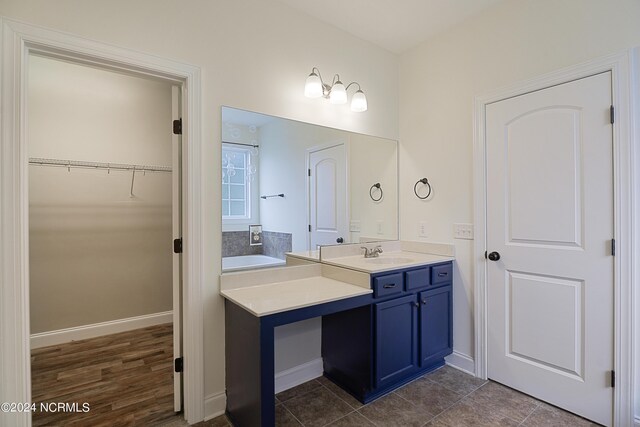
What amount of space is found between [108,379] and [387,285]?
2303mm

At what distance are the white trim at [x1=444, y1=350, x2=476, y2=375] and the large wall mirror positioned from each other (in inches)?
44.2

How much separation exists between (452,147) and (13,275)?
9.63 ft

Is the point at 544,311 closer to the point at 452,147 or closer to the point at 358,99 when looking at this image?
the point at 452,147

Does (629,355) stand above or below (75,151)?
below

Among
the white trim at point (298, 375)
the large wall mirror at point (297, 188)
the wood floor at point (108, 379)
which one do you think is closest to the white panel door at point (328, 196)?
the large wall mirror at point (297, 188)

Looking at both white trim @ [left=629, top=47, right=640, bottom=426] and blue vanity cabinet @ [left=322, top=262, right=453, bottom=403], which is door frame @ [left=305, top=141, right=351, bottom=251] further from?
white trim @ [left=629, top=47, right=640, bottom=426]

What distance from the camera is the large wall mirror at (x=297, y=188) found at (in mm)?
2047

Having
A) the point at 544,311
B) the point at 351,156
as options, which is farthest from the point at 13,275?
the point at 544,311

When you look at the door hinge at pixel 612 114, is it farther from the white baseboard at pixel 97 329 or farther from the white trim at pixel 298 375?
the white baseboard at pixel 97 329

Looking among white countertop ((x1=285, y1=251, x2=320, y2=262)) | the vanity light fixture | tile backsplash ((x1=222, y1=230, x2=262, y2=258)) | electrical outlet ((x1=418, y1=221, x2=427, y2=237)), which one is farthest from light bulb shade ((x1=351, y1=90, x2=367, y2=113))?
tile backsplash ((x1=222, y1=230, x2=262, y2=258))

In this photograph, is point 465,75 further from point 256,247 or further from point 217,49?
point 256,247

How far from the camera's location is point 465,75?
8.13ft

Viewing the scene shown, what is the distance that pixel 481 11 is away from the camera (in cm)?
234

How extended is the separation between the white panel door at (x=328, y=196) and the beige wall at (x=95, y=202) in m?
2.04
